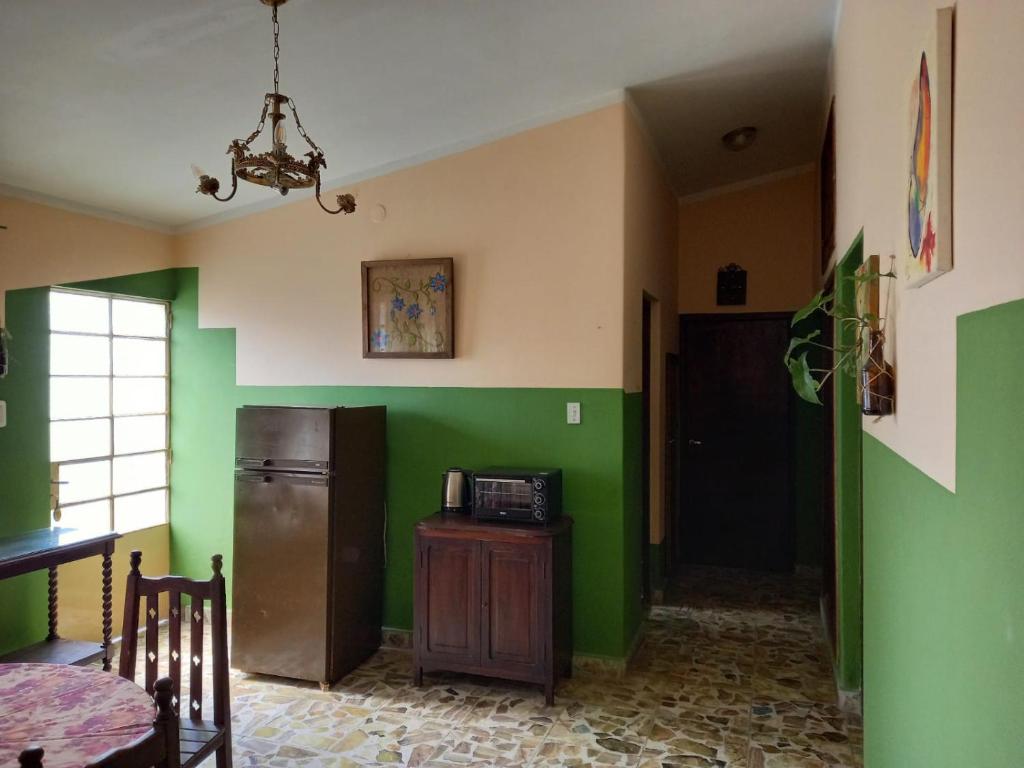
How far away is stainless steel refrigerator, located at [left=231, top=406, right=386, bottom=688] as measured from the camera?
363 centimetres

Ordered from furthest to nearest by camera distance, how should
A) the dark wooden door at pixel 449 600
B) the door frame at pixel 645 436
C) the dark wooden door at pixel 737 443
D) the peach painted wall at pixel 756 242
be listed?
the dark wooden door at pixel 737 443, the peach painted wall at pixel 756 242, the door frame at pixel 645 436, the dark wooden door at pixel 449 600

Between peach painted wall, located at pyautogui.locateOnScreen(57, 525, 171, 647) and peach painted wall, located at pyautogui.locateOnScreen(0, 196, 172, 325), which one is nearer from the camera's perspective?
peach painted wall, located at pyautogui.locateOnScreen(0, 196, 172, 325)

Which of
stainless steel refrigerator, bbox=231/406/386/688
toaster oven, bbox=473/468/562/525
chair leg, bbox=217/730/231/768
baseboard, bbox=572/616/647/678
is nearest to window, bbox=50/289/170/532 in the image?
stainless steel refrigerator, bbox=231/406/386/688

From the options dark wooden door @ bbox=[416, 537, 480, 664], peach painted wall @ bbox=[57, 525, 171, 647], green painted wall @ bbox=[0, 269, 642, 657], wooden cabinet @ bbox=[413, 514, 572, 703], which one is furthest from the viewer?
peach painted wall @ bbox=[57, 525, 171, 647]

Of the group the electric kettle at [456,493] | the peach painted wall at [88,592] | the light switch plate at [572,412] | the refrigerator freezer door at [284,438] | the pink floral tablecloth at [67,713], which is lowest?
the peach painted wall at [88,592]

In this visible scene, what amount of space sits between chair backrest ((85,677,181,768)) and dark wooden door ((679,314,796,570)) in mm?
4917

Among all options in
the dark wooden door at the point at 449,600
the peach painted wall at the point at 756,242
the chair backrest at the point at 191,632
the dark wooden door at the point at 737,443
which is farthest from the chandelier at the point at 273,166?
the dark wooden door at the point at 737,443

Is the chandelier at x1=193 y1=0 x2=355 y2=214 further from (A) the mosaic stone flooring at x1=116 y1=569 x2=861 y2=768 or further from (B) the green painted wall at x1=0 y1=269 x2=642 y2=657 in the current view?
(A) the mosaic stone flooring at x1=116 y1=569 x2=861 y2=768

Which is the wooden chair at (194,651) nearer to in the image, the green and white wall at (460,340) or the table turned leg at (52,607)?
A: the table turned leg at (52,607)

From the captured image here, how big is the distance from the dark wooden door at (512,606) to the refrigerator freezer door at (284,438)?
0.96 meters

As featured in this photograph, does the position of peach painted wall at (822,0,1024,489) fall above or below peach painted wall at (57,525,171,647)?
above

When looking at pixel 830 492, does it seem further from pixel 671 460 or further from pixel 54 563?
pixel 54 563

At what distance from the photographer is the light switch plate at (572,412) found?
3.78 meters

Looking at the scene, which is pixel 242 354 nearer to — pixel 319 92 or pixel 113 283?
pixel 113 283
